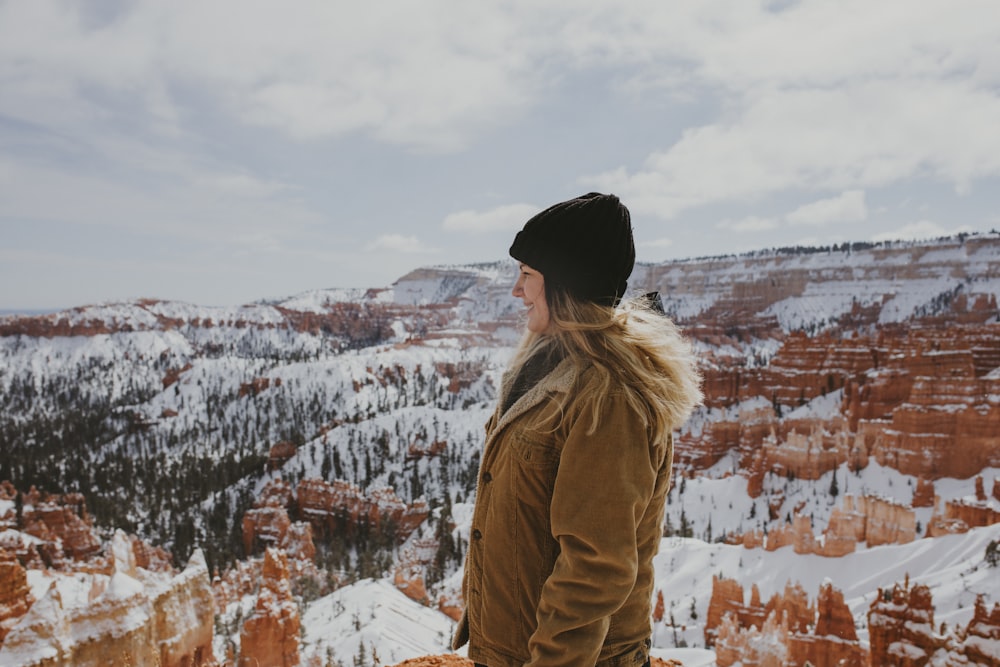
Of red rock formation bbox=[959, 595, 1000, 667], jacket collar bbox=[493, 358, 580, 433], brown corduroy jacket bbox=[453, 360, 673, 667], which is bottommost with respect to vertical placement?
red rock formation bbox=[959, 595, 1000, 667]

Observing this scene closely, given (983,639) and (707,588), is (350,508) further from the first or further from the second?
(983,639)

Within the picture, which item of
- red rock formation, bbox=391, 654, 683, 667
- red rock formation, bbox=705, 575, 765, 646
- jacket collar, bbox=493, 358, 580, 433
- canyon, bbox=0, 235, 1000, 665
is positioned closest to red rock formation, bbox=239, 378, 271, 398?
canyon, bbox=0, 235, 1000, 665

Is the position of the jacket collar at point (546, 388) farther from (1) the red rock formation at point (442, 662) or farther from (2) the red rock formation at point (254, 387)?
(2) the red rock formation at point (254, 387)

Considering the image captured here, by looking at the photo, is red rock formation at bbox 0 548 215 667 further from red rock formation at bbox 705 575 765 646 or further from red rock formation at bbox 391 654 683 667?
red rock formation at bbox 705 575 765 646

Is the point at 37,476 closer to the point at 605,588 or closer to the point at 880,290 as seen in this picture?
the point at 605,588

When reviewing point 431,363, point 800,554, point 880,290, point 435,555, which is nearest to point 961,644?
point 800,554

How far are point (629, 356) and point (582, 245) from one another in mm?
364

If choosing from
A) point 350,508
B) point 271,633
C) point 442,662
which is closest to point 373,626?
point 271,633

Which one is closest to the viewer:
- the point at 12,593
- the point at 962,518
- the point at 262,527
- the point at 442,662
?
the point at 442,662

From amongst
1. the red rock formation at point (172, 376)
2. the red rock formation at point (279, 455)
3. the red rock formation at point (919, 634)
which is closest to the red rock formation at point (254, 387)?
the red rock formation at point (172, 376)

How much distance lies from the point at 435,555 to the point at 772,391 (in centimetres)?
3226

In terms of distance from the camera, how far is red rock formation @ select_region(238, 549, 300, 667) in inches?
511

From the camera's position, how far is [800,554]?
18.9m

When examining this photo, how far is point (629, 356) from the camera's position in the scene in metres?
1.68
